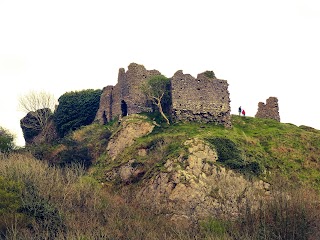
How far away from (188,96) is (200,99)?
1373 mm

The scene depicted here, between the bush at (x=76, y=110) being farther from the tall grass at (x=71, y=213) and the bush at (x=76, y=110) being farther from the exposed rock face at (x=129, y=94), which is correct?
the tall grass at (x=71, y=213)

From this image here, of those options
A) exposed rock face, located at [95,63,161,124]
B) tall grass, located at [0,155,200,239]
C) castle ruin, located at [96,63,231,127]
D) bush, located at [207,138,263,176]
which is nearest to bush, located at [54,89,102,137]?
exposed rock face, located at [95,63,161,124]

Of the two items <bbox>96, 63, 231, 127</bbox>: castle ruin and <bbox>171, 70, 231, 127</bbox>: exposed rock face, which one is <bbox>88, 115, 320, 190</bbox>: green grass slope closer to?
<bbox>171, 70, 231, 127</bbox>: exposed rock face

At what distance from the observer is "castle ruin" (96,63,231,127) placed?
58969 mm

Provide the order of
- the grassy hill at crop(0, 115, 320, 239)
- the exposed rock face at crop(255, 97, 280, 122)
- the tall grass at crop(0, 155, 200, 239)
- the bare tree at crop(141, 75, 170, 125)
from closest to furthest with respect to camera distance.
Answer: the grassy hill at crop(0, 115, 320, 239)
the tall grass at crop(0, 155, 200, 239)
the bare tree at crop(141, 75, 170, 125)
the exposed rock face at crop(255, 97, 280, 122)

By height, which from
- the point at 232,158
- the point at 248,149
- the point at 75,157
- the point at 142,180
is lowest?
the point at 142,180

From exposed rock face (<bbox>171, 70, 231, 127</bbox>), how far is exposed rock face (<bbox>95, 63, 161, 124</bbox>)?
5.07 meters

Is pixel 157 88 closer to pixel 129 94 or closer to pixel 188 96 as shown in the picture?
pixel 188 96

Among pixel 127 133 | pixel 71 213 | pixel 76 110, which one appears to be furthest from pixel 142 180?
pixel 76 110

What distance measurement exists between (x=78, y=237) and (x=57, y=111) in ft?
135

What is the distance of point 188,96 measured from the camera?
194 ft

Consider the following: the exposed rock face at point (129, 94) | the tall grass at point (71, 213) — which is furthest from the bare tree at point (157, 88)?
the tall grass at point (71, 213)

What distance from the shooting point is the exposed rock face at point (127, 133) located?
183 ft

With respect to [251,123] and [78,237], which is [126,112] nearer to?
[251,123]
